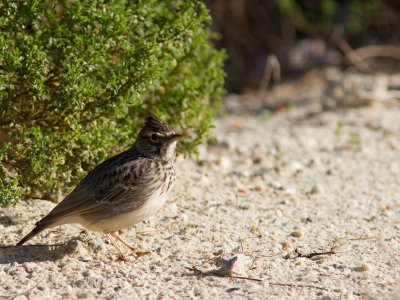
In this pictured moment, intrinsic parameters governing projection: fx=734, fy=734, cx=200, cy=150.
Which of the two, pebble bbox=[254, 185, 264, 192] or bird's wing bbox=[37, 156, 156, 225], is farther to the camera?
pebble bbox=[254, 185, 264, 192]

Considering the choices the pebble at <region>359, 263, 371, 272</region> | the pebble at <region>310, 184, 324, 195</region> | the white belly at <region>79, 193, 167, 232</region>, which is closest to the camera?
the pebble at <region>359, 263, 371, 272</region>

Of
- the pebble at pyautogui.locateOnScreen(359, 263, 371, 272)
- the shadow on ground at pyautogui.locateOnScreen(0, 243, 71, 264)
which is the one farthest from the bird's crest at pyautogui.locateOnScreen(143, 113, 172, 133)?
the pebble at pyautogui.locateOnScreen(359, 263, 371, 272)

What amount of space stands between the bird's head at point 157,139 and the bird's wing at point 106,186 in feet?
0.67

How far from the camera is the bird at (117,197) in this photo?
629 centimetres

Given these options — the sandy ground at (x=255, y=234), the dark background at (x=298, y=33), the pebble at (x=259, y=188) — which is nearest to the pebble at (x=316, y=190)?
the sandy ground at (x=255, y=234)

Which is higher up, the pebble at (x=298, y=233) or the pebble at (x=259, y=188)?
the pebble at (x=298, y=233)

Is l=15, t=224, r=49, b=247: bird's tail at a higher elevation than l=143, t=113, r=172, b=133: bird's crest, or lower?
lower

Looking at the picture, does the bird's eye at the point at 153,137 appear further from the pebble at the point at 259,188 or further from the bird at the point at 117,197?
the pebble at the point at 259,188

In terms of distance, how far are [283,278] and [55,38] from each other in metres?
2.99

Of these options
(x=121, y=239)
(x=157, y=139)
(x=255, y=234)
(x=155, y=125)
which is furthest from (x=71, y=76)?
(x=255, y=234)

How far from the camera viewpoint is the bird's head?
6793 mm

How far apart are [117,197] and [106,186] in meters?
0.14

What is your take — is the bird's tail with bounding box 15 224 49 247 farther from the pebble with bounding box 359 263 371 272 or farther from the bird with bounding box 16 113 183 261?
the pebble with bounding box 359 263 371 272

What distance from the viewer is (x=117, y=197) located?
6.43 metres
